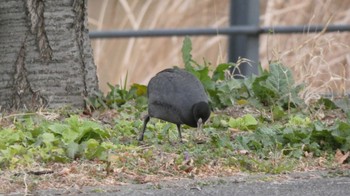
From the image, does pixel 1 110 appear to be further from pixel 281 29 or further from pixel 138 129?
pixel 281 29

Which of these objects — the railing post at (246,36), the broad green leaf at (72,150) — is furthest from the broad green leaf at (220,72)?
the broad green leaf at (72,150)

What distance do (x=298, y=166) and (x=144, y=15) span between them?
4894 millimetres

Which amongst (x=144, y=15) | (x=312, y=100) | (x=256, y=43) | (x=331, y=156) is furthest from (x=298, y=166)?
(x=144, y=15)

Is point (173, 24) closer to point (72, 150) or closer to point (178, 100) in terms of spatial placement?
point (178, 100)

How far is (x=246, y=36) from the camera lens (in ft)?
29.7

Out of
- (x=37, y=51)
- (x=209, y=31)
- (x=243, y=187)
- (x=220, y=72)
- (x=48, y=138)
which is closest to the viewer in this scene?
(x=243, y=187)

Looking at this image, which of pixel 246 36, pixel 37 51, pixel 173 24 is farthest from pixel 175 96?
pixel 173 24

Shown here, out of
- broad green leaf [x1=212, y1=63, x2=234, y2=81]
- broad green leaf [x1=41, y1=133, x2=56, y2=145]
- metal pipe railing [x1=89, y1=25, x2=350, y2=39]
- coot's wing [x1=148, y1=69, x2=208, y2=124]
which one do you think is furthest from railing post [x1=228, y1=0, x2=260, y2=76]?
broad green leaf [x1=41, y1=133, x2=56, y2=145]

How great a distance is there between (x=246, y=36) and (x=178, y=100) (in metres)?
2.95

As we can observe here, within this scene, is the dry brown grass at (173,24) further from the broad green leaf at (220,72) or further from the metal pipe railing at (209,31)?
the broad green leaf at (220,72)

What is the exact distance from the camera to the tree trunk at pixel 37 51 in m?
6.95

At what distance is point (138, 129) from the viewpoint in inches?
263

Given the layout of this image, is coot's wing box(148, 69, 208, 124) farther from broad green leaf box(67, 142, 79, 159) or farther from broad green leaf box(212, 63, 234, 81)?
broad green leaf box(212, 63, 234, 81)

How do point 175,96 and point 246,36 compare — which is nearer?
point 175,96
